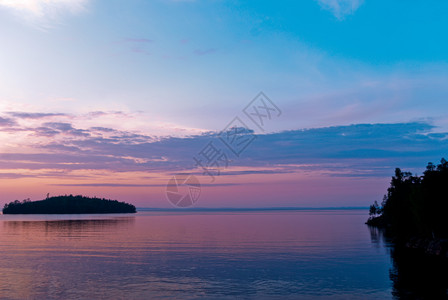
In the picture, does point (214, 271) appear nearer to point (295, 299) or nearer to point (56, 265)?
point (295, 299)

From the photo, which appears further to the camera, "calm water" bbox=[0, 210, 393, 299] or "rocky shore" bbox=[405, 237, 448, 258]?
"rocky shore" bbox=[405, 237, 448, 258]

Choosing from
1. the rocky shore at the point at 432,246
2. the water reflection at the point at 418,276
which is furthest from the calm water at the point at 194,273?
Answer: the rocky shore at the point at 432,246

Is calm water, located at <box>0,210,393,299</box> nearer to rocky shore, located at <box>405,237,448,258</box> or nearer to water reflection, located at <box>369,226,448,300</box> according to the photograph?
water reflection, located at <box>369,226,448,300</box>

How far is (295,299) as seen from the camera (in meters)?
38.7

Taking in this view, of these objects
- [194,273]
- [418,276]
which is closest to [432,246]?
[418,276]

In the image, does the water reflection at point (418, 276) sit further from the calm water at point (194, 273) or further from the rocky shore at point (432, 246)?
the rocky shore at point (432, 246)

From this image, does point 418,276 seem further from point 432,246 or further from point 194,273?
point 194,273

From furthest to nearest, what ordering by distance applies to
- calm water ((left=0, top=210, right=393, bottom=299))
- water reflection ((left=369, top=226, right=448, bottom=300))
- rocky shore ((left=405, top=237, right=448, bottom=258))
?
rocky shore ((left=405, top=237, right=448, bottom=258)) < calm water ((left=0, top=210, right=393, bottom=299)) < water reflection ((left=369, top=226, right=448, bottom=300))

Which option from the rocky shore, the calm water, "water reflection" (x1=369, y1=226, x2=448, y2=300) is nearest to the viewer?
"water reflection" (x1=369, y1=226, x2=448, y2=300)

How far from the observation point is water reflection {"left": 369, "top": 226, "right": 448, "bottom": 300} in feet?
132

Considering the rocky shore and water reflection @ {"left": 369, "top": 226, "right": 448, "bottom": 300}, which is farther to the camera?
the rocky shore

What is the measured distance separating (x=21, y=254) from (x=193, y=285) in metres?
43.0

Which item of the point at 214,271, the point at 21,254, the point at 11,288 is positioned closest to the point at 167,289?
the point at 214,271

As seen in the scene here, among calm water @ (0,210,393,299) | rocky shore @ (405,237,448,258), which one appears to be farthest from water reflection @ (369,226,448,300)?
rocky shore @ (405,237,448,258)
